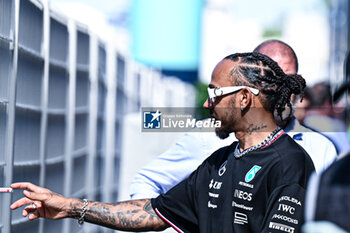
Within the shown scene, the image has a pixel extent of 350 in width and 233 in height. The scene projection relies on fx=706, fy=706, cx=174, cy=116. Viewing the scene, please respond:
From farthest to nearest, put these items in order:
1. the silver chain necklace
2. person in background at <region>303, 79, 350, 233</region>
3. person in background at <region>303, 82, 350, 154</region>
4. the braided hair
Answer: person in background at <region>303, 82, 350, 154</region> → the braided hair → the silver chain necklace → person in background at <region>303, 79, 350, 233</region>

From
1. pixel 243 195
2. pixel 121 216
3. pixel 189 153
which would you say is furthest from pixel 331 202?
pixel 189 153

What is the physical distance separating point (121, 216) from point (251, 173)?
883 millimetres

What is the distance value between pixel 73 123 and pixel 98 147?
185 centimetres

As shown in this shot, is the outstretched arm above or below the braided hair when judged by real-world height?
below

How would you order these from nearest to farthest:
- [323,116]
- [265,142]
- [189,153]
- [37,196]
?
[265,142] < [37,196] < [189,153] < [323,116]

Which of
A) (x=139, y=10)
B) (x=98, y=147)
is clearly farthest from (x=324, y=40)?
(x=98, y=147)

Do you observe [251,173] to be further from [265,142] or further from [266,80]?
[266,80]

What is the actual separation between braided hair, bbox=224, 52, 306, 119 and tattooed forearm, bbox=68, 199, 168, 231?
889 mm

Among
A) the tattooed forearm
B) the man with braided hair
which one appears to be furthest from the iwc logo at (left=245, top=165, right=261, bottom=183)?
the tattooed forearm

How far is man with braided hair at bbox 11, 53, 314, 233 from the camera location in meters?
3.14

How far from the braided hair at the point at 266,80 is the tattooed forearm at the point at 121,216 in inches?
35.0

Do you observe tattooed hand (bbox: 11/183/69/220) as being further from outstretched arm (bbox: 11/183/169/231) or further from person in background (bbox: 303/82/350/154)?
person in background (bbox: 303/82/350/154)

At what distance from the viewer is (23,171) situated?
464 centimetres

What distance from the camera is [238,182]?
10.7 feet
